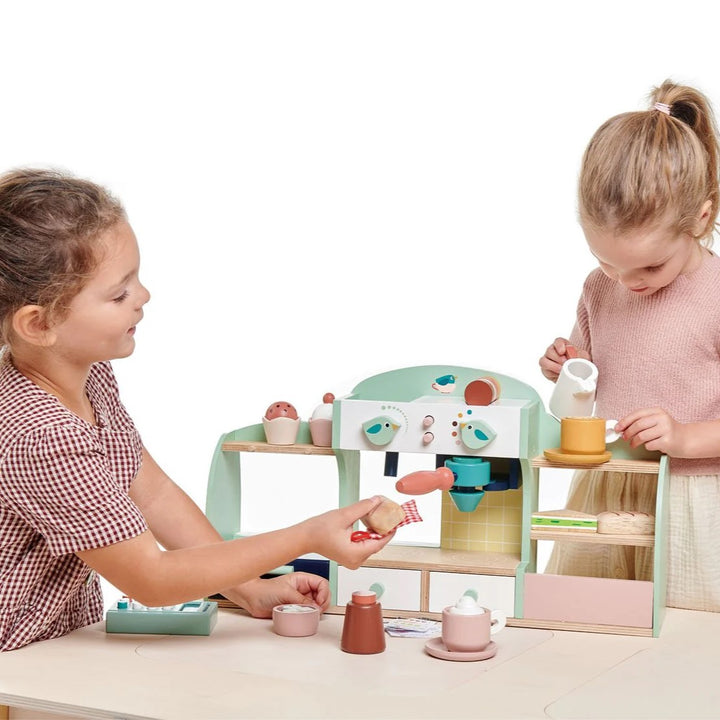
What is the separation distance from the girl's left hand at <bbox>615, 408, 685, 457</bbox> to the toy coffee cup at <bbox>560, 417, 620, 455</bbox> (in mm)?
33

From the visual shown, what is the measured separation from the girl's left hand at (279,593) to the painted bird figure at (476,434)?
0.82 feet

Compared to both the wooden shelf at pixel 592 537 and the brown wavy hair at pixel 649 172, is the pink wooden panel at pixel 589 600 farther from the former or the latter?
the brown wavy hair at pixel 649 172

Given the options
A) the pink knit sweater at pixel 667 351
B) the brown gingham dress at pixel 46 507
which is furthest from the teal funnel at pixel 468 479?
the brown gingham dress at pixel 46 507

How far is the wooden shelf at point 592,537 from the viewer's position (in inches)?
58.7

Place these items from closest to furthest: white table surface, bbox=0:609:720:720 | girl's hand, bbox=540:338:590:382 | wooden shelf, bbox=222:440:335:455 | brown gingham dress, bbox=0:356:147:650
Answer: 1. white table surface, bbox=0:609:720:720
2. brown gingham dress, bbox=0:356:147:650
3. wooden shelf, bbox=222:440:335:455
4. girl's hand, bbox=540:338:590:382

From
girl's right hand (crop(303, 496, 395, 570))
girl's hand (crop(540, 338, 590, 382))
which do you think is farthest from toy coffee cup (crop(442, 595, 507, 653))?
girl's hand (crop(540, 338, 590, 382))

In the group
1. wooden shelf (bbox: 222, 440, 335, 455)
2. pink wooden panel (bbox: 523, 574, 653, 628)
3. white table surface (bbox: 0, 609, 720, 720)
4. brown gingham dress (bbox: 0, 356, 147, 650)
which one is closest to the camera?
white table surface (bbox: 0, 609, 720, 720)

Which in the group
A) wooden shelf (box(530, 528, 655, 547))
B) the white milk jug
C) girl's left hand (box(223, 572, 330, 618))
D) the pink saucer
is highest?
the white milk jug

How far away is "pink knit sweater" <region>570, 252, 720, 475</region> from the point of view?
1.62m

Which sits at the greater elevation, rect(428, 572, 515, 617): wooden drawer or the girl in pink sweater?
the girl in pink sweater

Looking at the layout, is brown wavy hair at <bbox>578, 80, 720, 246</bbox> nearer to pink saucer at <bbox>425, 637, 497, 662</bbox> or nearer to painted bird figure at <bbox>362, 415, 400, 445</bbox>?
painted bird figure at <bbox>362, 415, 400, 445</bbox>

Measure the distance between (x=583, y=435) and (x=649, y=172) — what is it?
33cm

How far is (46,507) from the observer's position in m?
1.35

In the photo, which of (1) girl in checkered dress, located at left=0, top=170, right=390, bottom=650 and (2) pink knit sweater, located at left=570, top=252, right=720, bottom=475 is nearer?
(1) girl in checkered dress, located at left=0, top=170, right=390, bottom=650
